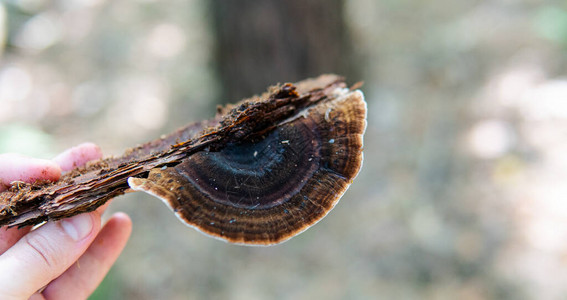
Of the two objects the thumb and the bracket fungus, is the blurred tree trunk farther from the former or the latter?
the thumb

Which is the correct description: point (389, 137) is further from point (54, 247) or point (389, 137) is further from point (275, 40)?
point (54, 247)

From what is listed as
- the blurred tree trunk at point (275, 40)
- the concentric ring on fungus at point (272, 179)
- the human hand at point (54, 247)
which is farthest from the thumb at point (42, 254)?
the blurred tree trunk at point (275, 40)

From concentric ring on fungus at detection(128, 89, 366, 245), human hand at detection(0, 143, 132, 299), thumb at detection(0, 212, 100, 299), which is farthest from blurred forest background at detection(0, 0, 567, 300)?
concentric ring on fungus at detection(128, 89, 366, 245)

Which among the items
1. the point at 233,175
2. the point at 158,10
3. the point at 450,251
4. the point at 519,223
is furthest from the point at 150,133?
the point at 519,223

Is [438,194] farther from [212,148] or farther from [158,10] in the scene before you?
[158,10]

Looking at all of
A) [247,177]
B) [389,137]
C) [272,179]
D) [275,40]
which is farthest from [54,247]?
[389,137]

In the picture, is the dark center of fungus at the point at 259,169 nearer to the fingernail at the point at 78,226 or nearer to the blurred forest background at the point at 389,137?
the fingernail at the point at 78,226
